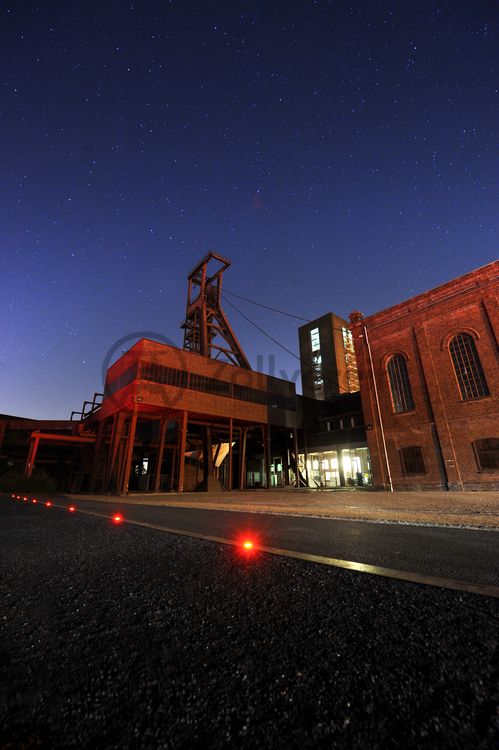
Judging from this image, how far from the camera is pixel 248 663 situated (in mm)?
809

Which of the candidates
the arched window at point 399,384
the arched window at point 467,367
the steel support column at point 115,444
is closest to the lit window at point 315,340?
the arched window at point 399,384

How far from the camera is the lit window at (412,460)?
1692 centimetres

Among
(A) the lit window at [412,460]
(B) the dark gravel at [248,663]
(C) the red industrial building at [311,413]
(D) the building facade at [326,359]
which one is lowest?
(B) the dark gravel at [248,663]

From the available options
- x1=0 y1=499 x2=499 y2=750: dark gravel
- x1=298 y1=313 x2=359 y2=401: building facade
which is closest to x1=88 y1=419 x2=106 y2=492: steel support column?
x1=0 y1=499 x2=499 y2=750: dark gravel

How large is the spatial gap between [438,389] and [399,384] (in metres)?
2.18

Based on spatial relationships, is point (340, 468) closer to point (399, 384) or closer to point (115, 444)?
point (399, 384)

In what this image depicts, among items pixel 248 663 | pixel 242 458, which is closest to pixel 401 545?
pixel 248 663

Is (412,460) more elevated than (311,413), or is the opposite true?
(311,413)

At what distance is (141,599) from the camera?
133cm

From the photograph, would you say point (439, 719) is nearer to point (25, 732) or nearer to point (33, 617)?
point (25, 732)

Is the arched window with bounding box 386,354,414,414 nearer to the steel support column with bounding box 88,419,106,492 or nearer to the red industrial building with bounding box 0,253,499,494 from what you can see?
the red industrial building with bounding box 0,253,499,494

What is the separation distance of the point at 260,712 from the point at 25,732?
1.45 feet

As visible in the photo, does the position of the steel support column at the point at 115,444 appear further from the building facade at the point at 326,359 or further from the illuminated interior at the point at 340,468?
the building facade at the point at 326,359

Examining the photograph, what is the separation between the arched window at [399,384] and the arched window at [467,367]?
2.55 meters
